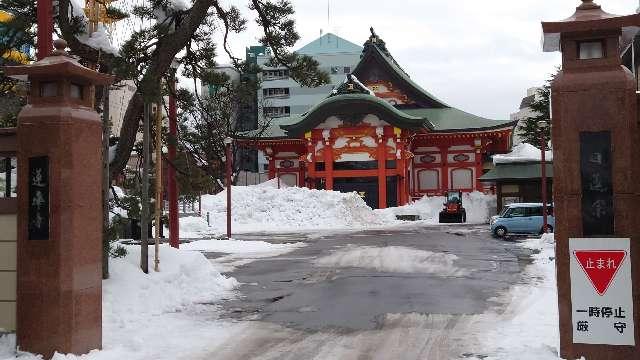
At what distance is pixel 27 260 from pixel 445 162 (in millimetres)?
38246

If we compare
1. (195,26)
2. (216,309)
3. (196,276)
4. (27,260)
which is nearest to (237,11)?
(195,26)

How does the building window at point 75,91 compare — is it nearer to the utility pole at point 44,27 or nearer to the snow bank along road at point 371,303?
the utility pole at point 44,27

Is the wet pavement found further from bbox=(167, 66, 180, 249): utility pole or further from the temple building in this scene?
the temple building

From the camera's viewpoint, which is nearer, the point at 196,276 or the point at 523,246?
the point at 196,276

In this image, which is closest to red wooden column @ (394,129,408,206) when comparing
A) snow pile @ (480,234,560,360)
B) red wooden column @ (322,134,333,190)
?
red wooden column @ (322,134,333,190)

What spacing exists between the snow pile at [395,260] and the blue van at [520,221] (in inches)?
284

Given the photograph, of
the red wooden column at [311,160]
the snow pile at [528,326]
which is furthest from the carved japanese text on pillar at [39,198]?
the red wooden column at [311,160]

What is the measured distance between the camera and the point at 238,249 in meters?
19.7

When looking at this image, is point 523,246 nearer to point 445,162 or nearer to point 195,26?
point 195,26

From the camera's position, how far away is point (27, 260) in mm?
6195

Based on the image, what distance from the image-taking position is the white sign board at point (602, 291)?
18.6ft

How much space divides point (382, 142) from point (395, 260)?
24512 mm

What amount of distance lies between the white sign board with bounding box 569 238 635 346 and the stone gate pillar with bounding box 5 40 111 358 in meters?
5.03

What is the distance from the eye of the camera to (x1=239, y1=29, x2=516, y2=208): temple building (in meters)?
39.1
